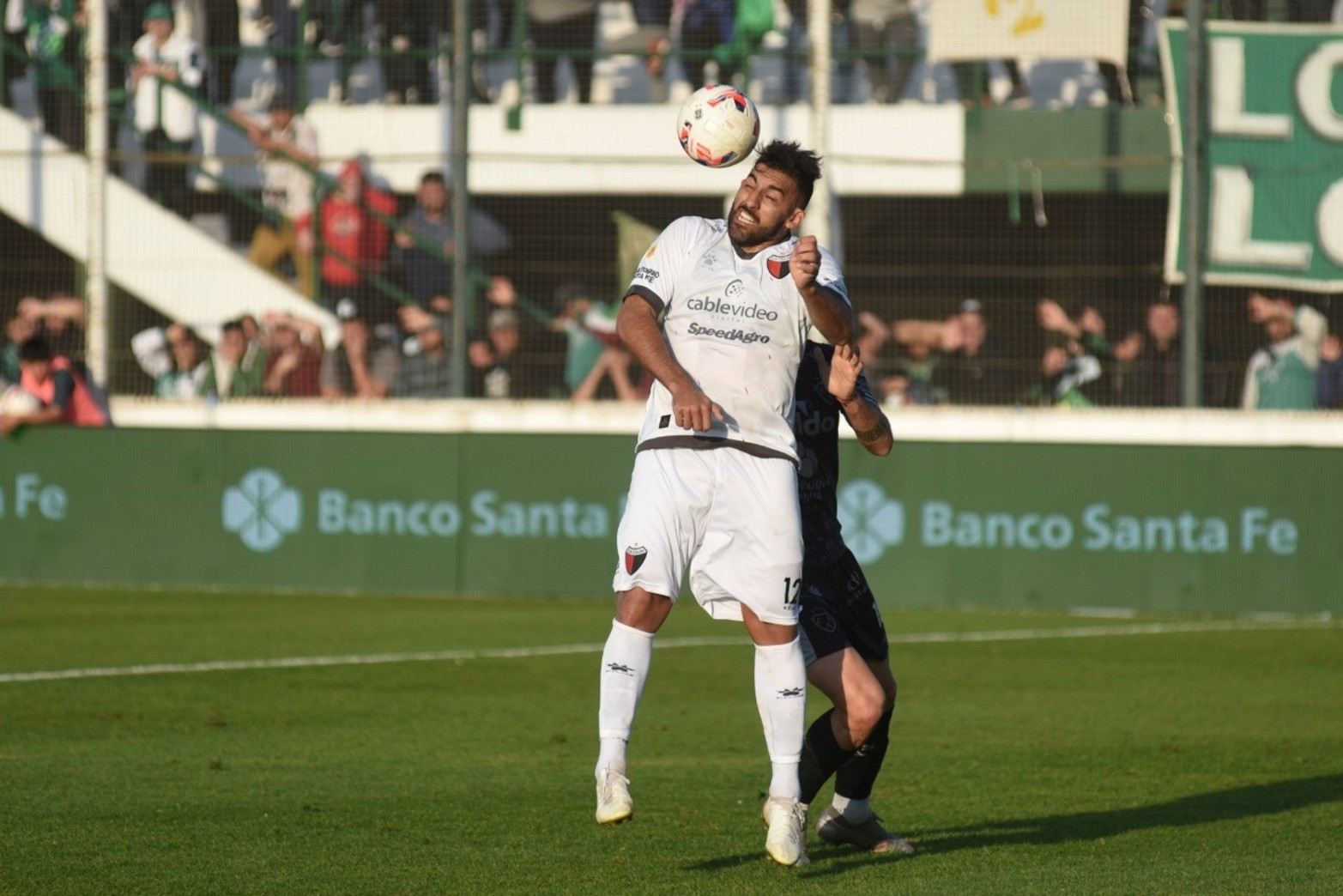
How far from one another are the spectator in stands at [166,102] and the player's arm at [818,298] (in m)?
A: 11.8

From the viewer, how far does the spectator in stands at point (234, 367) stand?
16516 millimetres

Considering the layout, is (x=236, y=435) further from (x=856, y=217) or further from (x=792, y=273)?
(x=792, y=273)

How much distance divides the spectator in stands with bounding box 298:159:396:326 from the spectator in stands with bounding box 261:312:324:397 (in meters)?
0.33

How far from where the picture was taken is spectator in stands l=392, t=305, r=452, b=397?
53.1 feet

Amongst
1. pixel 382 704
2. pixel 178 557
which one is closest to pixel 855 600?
pixel 382 704

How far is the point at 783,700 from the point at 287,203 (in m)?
11.9

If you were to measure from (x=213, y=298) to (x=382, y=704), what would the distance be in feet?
24.7

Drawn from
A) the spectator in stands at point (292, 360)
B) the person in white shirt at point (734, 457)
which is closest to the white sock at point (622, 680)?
the person in white shirt at point (734, 457)

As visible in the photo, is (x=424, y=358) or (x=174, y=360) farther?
(x=174, y=360)

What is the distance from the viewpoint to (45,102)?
17234 mm

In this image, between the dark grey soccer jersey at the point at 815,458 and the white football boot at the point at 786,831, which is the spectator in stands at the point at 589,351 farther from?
the white football boot at the point at 786,831

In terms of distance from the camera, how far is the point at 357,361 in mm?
16500

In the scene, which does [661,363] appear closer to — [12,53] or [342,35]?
[342,35]

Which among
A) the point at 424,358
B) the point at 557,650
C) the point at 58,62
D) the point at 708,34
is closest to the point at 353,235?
the point at 424,358
